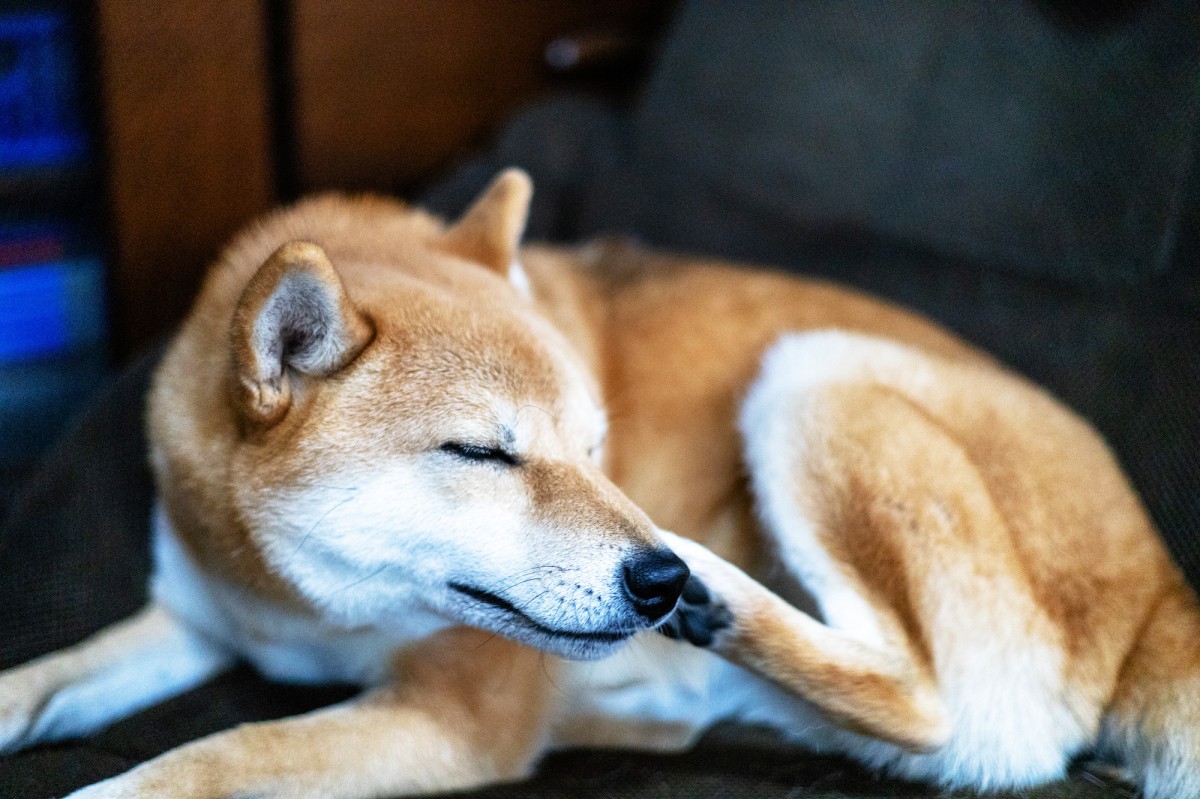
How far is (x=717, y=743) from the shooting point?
1.43 meters

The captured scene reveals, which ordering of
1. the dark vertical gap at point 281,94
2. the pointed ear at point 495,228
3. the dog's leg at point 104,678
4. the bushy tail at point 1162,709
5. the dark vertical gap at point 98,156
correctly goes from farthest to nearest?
1. the dark vertical gap at point 281,94
2. the dark vertical gap at point 98,156
3. the pointed ear at point 495,228
4. the dog's leg at point 104,678
5. the bushy tail at point 1162,709

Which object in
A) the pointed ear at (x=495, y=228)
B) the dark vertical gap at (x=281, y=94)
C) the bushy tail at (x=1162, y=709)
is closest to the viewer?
the bushy tail at (x=1162, y=709)

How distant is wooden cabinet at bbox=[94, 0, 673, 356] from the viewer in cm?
185

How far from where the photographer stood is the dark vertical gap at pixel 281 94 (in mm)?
2012

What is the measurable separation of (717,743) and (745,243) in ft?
3.70

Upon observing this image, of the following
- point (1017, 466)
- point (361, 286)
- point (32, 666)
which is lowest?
point (32, 666)

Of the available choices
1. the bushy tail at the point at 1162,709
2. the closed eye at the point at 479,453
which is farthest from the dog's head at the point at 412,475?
the bushy tail at the point at 1162,709

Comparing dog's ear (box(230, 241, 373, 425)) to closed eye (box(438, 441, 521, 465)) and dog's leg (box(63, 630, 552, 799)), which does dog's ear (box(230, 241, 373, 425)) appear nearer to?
closed eye (box(438, 441, 521, 465))

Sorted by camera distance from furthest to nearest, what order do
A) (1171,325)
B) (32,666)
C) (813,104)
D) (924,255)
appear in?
(813,104) < (924,255) < (1171,325) < (32,666)

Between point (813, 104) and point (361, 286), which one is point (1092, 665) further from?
point (813, 104)

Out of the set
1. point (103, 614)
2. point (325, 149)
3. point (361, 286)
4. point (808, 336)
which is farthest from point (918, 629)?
point (325, 149)

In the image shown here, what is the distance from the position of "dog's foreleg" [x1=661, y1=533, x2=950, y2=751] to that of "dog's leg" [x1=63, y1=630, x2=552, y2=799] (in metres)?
0.24

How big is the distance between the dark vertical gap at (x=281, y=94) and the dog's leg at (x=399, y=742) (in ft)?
4.29

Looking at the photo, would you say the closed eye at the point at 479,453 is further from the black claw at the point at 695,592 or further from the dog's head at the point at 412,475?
the black claw at the point at 695,592
